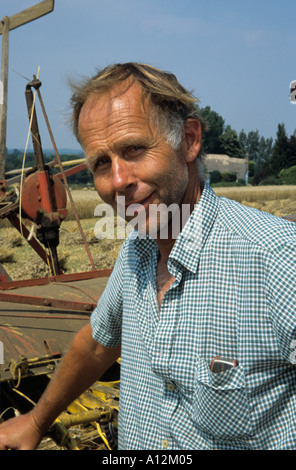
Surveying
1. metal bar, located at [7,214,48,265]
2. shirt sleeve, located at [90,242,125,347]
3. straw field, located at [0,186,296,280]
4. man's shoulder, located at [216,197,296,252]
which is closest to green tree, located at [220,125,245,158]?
straw field, located at [0,186,296,280]

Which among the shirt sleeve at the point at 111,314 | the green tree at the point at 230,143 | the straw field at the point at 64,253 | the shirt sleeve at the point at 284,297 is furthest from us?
the green tree at the point at 230,143

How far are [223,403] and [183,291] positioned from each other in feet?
0.94

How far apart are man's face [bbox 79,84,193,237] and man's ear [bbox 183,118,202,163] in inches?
2.2

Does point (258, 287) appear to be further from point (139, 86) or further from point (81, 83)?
point (81, 83)

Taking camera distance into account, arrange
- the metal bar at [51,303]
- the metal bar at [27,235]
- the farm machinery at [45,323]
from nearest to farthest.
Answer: the farm machinery at [45,323] < the metal bar at [51,303] < the metal bar at [27,235]

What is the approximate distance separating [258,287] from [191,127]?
548 mm

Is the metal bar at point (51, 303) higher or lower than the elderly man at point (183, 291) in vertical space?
lower

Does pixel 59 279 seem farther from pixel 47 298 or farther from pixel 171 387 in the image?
pixel 171 387

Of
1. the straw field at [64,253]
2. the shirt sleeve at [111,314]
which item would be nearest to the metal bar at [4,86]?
the straw field at [64,253]

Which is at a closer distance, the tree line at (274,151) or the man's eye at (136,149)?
the man's eye at (136,149)

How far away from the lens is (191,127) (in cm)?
152

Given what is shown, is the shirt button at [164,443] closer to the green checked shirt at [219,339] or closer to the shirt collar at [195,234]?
the green checked shirt at [219,339]

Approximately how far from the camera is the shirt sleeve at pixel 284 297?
112cm

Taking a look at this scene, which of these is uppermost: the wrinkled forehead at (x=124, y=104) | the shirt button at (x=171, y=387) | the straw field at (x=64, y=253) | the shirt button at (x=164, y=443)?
the wrinkled forehead at (x=124, y=104)
